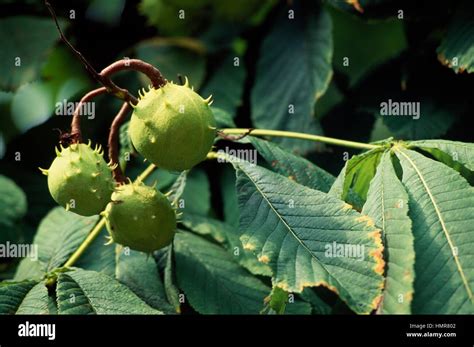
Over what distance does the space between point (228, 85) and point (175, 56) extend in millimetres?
239

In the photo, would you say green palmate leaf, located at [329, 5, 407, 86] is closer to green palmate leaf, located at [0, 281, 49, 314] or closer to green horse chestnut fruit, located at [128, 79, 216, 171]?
green horse chestnut fruit, located at [128, 79, 216, 171]

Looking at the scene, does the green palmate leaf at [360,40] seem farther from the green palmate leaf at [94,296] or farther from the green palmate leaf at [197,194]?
the green palmate leaf at [94,296]

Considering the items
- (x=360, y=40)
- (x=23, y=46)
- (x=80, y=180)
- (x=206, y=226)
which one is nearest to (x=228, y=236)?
(x=206, y=226)

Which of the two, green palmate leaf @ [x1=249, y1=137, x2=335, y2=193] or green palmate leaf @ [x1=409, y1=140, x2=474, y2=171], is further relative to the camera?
green palmate leaf @ [x1=249, y1=137, x2=335, y2=193]

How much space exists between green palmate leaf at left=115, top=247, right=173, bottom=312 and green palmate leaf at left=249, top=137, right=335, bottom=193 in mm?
362

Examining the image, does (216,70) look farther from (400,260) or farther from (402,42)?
(400,260)

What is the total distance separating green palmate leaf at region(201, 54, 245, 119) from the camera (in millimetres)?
2219

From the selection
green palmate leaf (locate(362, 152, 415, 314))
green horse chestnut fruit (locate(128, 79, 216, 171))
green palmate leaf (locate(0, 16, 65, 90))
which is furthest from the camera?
green palmate leaf (locate(0, 16, 65, 90))

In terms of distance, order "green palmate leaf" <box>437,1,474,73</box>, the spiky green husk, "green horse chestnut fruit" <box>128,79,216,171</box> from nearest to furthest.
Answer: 1. "green horse chestnut fruit" <box>128,79,216,171</box>
2. the spiky green husk
3. "green palmate leaf" <box>437,1,474,73</box>

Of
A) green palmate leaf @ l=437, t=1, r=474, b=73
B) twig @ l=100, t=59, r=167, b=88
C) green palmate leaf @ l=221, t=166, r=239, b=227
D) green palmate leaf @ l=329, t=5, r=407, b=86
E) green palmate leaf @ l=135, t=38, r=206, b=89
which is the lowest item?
green palmate leaf @ l=221, t=166, r=239, b=227

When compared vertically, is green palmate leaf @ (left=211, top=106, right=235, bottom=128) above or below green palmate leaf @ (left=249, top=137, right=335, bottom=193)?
above

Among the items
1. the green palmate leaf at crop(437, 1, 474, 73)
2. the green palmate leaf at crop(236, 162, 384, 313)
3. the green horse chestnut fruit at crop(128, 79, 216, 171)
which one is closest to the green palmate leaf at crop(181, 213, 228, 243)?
the green palmate leaf at crop(236, 162, 384, 313)

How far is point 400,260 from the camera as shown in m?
1.23
